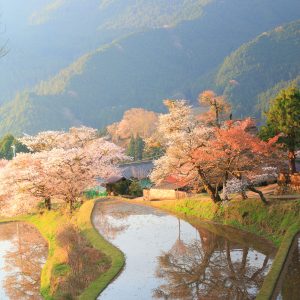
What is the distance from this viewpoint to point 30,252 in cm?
3216

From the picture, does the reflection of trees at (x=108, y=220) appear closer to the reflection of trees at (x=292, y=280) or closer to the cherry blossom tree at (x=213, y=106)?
the cherry blossom tree at (x=213, y=106)

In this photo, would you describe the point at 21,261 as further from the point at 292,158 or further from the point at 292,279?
the point at 292,158

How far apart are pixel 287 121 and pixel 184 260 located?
18793 millimetres

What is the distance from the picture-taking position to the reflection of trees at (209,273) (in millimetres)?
16766

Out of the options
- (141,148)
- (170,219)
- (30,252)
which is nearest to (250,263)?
(170,219)

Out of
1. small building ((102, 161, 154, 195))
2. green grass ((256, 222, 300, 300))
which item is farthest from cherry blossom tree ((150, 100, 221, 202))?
small building ((102, 161, 154, 195))

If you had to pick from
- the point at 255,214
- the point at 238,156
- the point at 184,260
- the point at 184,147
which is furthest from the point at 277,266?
the point at 184,147

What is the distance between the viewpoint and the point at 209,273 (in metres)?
19.2

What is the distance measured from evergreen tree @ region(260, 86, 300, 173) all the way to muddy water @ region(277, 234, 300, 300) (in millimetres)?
17373

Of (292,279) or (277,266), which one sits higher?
(277,266)

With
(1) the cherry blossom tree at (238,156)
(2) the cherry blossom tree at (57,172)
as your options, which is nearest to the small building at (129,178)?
(2) the cherry blossom tree at (57,172)

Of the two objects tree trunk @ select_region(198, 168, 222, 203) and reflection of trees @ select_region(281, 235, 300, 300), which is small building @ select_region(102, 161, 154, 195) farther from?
reflection of trees @ select_region(281, 235, 300, 300)

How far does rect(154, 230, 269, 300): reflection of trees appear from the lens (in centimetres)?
1677

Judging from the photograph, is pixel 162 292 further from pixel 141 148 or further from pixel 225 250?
pixel 141 148
